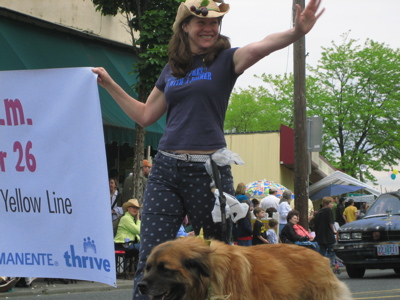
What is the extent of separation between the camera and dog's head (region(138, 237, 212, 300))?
153 inches

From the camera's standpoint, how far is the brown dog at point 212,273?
3.90 meters

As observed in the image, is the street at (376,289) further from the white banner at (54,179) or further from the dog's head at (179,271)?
the dog's head at (179,271)

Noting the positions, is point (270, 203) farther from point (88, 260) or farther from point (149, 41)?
point (88, 260)

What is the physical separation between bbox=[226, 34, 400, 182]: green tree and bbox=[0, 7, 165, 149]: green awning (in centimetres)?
2799

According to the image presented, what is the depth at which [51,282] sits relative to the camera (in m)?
12.5

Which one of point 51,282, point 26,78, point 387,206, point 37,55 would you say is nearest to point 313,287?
point 26,78

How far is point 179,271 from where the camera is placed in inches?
155

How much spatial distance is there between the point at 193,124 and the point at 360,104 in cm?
4227

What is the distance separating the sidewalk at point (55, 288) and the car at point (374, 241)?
4.31 metres

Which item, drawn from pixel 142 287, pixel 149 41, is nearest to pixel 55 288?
pixel 149 41

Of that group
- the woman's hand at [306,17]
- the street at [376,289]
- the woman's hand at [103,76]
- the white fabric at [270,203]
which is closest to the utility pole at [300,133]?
the white fabric at [270,203]

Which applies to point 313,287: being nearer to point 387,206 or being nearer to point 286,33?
point 286,33

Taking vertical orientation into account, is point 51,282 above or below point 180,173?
below

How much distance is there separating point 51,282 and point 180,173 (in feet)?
28.9
